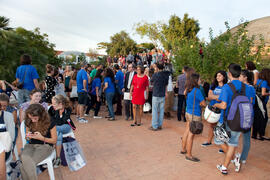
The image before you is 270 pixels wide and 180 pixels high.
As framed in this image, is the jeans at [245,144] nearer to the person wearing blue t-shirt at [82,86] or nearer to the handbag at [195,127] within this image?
the handbag at [195,127]

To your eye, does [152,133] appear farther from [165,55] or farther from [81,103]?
[165,55]

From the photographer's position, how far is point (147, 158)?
4.40m

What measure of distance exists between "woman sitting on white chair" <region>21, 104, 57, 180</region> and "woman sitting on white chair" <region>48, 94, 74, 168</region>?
1.64 feet

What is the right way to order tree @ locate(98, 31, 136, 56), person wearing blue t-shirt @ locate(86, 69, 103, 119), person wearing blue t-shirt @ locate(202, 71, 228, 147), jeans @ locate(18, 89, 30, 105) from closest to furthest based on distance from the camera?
person wearing blue t-shirt @ locate(202, 71, 228, 147) < jeans @ locate(18, 89, 30, 105) < person wearing blue t-shirt @ locate(86, 69, 103, 119) < tree @ locate(98, 31, 136, 56)

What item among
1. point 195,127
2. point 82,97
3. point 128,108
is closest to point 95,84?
point 82,97

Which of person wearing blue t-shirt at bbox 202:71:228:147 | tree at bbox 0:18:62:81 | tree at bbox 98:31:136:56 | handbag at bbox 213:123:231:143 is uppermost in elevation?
tree at bbox 98:31:136:56

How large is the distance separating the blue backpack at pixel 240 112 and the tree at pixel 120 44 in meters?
49.9

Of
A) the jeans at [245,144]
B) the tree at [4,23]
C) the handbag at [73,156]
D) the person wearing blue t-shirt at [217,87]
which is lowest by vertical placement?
the handbag at [73,156]

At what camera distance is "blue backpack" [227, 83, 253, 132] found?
331 centimetres

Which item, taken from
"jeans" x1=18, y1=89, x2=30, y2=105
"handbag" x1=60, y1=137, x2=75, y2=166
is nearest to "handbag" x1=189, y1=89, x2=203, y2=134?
"handbag" x1=60, y1=137, x2=75, y2=166

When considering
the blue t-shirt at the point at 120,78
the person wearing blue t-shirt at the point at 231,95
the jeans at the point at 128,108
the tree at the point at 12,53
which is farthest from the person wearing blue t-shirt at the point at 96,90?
the tree at the point at 12,53

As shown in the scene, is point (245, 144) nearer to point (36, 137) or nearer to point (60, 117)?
point (60, 117)

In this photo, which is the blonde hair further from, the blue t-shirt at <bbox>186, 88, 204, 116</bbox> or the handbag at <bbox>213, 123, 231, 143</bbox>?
the handbag at <bbox>213, 123, 231, 143</bbox>

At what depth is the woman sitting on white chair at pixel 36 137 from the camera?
10.2 feet
